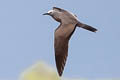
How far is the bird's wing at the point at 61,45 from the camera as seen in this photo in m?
5.23

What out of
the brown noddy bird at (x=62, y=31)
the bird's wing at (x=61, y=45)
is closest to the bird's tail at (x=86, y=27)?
the brown noddy bird at (x=62, y=31)

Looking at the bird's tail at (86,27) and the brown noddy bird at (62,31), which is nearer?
the bird's tail at (86,27)

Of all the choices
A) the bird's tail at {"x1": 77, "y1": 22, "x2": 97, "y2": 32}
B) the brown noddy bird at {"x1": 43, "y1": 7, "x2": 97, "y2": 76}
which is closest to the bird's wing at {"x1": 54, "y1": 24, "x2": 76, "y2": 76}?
the brown noddy bird at {"x1": 43, "y1": 7, "x2": 97, "y2": 76}

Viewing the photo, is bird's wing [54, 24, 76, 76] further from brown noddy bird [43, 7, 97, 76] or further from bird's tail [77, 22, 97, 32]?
bird's tail [77, 22, 97, 32]

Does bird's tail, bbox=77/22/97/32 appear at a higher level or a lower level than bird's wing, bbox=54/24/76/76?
higher

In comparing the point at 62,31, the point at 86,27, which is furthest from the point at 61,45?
the point at 86,27

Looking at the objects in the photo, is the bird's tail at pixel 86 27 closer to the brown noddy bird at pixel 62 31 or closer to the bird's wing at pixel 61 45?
the brown noddy bird at pixel 62 31

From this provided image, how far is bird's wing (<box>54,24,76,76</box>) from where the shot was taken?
17.2 ft

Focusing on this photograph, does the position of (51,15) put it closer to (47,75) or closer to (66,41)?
(66,41)

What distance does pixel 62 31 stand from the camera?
17.3ft

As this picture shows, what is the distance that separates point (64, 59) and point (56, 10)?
1.56 ft

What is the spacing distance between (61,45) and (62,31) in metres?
0.13

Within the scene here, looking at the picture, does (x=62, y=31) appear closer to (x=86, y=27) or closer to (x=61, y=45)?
(x=61, y=45)

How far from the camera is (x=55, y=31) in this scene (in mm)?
5387
